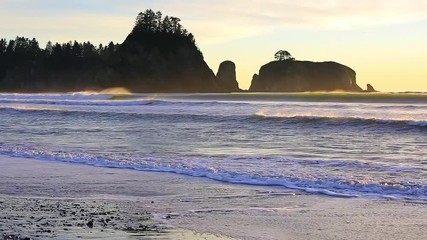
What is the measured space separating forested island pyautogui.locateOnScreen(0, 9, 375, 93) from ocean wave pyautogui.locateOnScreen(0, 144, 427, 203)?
4662 inches

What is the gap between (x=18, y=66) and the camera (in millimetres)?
151625

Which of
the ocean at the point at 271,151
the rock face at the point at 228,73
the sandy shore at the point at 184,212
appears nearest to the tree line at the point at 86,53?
the rock face at the point at 228,73

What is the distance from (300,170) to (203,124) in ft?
55.3

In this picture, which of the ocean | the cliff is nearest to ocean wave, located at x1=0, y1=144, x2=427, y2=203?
the ocean

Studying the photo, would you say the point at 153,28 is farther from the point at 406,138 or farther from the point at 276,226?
the point at 276,226

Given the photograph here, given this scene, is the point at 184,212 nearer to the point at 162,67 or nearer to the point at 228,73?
the point at 162,67

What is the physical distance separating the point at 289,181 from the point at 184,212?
10.1 ft

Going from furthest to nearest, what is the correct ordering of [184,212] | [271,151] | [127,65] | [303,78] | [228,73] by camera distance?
[228,73], [303,78], [127,65], [271,151], [184,212]

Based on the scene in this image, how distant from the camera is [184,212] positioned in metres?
8.95

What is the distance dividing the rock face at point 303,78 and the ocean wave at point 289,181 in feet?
523

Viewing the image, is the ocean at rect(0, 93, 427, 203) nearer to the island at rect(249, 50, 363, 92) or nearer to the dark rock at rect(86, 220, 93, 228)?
the dark rock at rect(86, 220, 93, 228)

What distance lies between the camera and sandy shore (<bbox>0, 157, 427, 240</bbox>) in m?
7.67

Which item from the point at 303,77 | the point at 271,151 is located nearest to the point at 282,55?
the point at 303,77

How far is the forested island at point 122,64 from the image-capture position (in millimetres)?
137375
